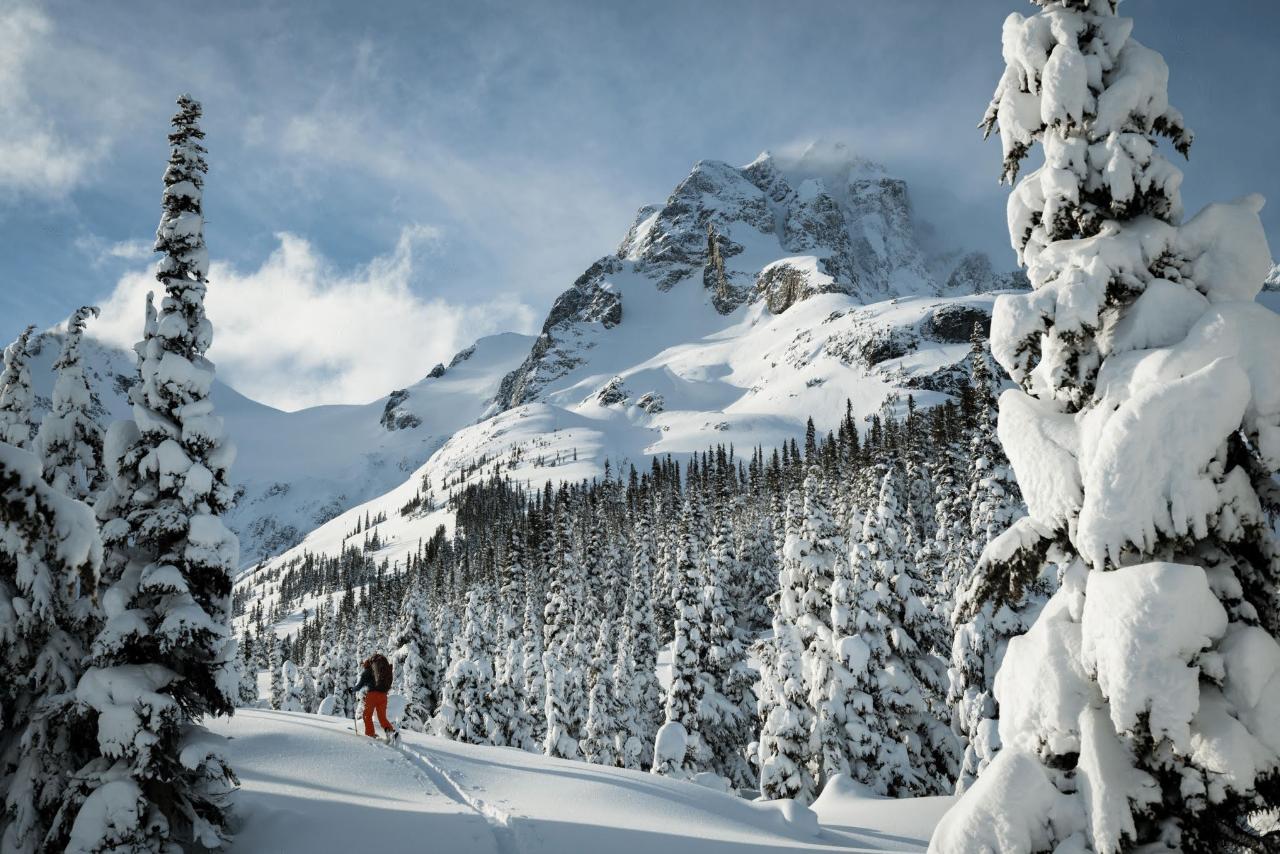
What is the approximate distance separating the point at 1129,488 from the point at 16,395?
19.9m

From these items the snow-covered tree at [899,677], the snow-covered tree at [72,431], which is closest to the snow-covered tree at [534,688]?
the snow-covered tree at [899,677]

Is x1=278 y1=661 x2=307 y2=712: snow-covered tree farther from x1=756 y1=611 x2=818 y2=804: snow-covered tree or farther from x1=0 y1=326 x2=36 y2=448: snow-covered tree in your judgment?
x1=0 y1=326 x2=36 y2=448: snow-covered tree

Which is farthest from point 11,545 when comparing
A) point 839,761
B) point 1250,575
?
point 839,761

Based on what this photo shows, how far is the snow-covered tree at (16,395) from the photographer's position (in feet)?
47.9

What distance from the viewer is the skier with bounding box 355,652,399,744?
14984 millimetres

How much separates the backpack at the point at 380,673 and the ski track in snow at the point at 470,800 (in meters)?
1.61

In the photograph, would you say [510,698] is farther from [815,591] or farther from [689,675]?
[815,591]

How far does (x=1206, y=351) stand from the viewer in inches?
180

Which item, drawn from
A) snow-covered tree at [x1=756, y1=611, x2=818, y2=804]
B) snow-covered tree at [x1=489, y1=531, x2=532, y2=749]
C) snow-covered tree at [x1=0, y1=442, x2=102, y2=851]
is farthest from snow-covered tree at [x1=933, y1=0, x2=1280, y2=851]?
snow-covered tree at [x1=489, y1=531, x2=532, y2=749]

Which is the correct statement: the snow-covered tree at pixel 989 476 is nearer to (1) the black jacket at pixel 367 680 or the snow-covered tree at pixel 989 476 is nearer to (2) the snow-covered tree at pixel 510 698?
(1) the black jacket at pixel 367 680

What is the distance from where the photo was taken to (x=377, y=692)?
1530 centimetres

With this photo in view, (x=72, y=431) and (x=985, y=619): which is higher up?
(x=72, y=431)

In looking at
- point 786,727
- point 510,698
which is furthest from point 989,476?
point 510,698

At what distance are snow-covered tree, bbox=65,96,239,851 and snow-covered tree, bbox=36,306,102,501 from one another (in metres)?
4.38
